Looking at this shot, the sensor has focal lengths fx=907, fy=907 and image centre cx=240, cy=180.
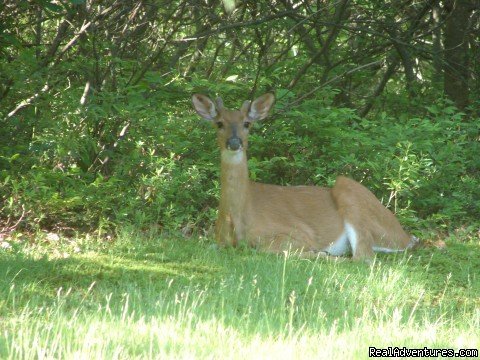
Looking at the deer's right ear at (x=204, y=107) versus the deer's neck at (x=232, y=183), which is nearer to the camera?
the deer's neck at (x=232, y=183)

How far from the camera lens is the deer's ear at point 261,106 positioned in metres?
8.61

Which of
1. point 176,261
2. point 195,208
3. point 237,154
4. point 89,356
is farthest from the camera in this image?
point 195,208

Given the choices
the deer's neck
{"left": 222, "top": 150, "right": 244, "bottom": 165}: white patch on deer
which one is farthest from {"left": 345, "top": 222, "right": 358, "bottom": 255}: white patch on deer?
{"left": 222, "top": 150, "right": 244, "bottom": 165}: white patch on deer

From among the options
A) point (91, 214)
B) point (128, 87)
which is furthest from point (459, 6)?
point (91, 214)

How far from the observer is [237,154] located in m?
8.31

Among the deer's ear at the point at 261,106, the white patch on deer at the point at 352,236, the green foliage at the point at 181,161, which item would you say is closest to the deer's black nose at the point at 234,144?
the deer's ear at the point at 261,106

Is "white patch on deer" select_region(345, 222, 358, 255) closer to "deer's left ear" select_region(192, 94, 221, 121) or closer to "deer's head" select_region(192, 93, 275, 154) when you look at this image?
"deer's head" select_region(192, 93, 275, 154)

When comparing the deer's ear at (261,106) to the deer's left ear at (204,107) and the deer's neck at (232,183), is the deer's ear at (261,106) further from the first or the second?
the deer's neck at (232,183)

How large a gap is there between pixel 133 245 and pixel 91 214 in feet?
4.06

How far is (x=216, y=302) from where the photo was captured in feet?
18.0

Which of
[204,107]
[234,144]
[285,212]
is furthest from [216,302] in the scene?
[204,107]

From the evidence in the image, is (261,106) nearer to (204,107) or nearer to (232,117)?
(232,117)

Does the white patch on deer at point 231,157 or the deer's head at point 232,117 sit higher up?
the deer's head at point 232,117

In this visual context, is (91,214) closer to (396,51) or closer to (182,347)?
(182,347)
